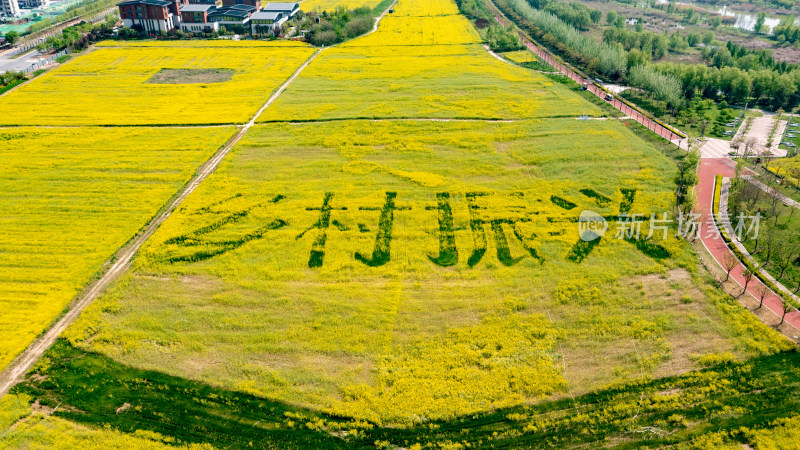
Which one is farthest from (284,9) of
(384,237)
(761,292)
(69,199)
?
(761,292)

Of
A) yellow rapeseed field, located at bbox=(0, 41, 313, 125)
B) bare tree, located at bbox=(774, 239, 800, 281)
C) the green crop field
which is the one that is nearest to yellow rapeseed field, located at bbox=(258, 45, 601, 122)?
the green crop field

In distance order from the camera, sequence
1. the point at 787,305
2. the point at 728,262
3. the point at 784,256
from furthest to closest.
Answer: the point at 784,256 → the point at 728,262 → the point at 787,305

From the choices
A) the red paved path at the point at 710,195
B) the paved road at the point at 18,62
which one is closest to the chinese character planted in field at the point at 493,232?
the red paved path at the point at 710,195

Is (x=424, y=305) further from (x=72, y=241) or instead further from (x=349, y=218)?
(x=72, y=241)

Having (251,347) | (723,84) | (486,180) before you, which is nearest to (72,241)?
(251,347)

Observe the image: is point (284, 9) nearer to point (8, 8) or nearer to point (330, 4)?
point (330, 4)

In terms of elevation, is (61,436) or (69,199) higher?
(69,199)
